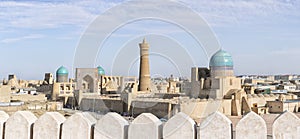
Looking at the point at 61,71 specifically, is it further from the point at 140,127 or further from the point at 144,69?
the point at 140,127

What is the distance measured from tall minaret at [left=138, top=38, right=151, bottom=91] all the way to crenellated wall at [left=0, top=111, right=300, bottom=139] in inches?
1975

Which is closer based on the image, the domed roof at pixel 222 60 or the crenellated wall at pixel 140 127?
the crenellated wall at pixel 140 127

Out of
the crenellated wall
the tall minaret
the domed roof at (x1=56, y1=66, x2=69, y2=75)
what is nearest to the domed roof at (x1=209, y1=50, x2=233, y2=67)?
the tall minaret

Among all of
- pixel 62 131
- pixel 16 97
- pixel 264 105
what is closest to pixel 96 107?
pixel 16 97

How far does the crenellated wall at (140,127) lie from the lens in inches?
194

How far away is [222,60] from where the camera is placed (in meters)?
43.0

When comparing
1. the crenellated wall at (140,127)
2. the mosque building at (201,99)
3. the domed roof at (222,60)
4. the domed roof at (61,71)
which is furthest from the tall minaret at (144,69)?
the crenellated wall at (140,127)

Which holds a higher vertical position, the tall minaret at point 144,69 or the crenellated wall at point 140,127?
the tall minaret at point 144,69

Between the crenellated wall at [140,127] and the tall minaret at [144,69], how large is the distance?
50.2 metres

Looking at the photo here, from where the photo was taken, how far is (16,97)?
4619 centimetres

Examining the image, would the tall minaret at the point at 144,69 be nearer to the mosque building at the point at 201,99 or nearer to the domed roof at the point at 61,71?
the mosque building at the point at 201,99

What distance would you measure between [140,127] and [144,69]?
2011 inches

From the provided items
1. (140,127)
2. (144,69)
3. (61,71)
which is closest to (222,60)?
(144,69)

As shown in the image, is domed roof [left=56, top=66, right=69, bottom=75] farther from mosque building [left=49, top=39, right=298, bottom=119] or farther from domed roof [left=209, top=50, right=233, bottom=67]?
domed roof [left=209, top=50, right=233, bottom=67]
